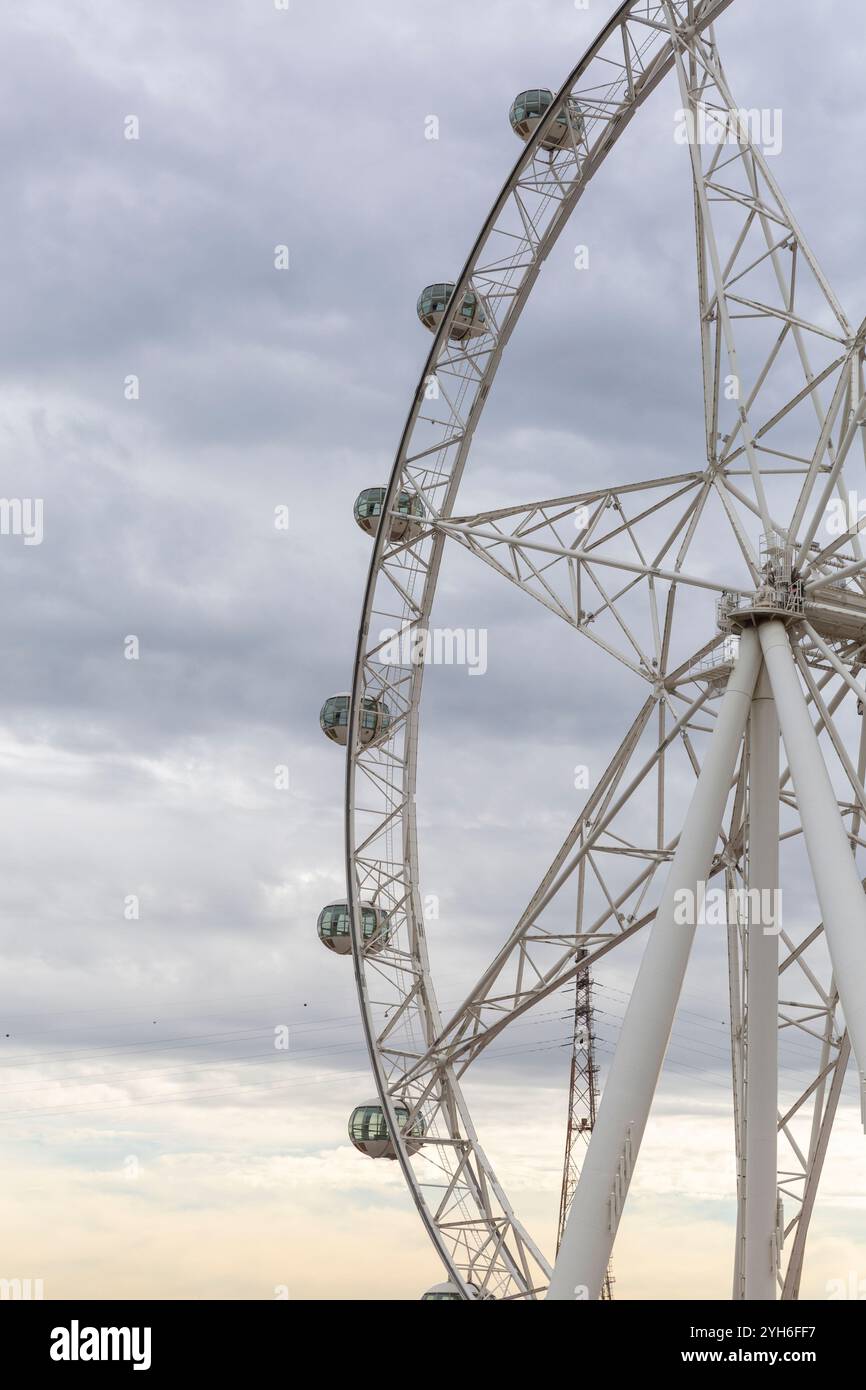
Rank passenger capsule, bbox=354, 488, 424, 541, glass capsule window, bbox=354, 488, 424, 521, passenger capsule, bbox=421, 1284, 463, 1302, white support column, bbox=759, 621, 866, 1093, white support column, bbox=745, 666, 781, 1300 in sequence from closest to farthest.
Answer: white support column, bbox=759, 621, 866, 1093 → white support column, bbox=745, 666, 781, 1300 → passenger capsule, bbox=421, 1284, 463, 1302 → passenger capsule, bbox=354, 488, 424, 541 → glass capsule window, bbox=354, 488, 424, 521

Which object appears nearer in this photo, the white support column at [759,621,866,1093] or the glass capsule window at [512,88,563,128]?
the white support column at [759,621,866,1093]

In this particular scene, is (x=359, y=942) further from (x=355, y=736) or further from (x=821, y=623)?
(x=821, y=623)

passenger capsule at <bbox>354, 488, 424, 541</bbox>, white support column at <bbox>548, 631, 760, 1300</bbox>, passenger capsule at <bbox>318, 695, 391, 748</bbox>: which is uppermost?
passenger capsule at <bbox>354, 488, 424, 541</bbox>

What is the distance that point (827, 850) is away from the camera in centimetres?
1997

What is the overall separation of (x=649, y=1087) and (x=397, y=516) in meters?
14.1

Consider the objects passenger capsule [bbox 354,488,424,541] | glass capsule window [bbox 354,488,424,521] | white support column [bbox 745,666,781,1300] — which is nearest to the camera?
white support column [bbox 745,666,781,1300]

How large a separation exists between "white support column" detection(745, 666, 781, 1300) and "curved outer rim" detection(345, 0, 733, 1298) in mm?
8499

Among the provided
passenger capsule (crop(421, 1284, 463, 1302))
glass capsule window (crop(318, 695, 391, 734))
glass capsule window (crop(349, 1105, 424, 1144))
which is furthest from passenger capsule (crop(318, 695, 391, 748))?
passenger capsule (crop(421, 1284, 463, 1302))

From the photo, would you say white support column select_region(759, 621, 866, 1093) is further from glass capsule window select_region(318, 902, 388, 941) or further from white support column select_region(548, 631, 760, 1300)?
glass capsule window select_region(318, 902, 388, 941)

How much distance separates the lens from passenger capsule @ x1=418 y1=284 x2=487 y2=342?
33750mm

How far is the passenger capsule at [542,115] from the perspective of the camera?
3170 centimetres

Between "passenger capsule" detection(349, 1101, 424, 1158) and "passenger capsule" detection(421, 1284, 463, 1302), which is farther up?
"passenger capsule" detection(349, 1101, 424, 1158)

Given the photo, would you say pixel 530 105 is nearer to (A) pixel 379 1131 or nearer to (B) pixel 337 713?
(B) pixel 337 713
